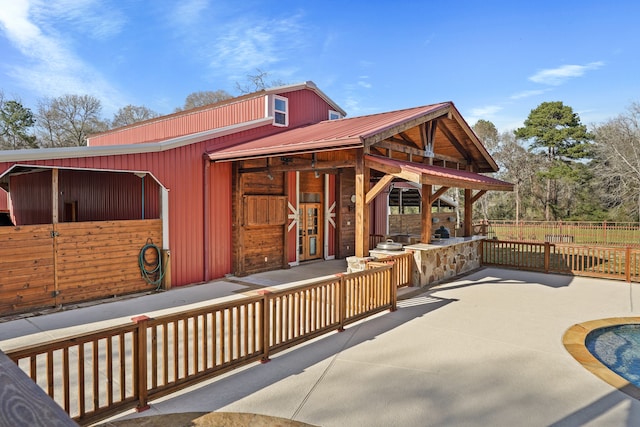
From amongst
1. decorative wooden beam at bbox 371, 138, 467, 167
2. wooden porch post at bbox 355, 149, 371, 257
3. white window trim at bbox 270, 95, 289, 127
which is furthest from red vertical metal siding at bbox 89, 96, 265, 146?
wooden porch post at bbox 355, 149, 371, 257

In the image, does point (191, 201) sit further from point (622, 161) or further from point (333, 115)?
point (622, 161)

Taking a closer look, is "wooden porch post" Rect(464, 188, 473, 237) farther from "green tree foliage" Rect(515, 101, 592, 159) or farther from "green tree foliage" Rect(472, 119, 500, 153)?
"green tree foliage" Rect(472, 119, 500, 153)

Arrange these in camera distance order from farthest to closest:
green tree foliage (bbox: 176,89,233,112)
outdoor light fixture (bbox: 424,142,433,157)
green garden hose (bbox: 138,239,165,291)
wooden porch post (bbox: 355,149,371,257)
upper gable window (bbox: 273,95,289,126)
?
green tree foliage (bbox: 176,89,233,112) → upper gable window (bbox: 273,95,289,126) → outdoor light fixture (bbox: 424,142,433,157) → green garden hose (bbox: 138,239,165,291) → wooden porch post (bbox: 355,149,371,257)

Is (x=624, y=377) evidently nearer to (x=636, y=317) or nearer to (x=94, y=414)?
(x=636, y=317)

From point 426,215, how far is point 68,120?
3087cm

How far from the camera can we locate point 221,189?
362 inches

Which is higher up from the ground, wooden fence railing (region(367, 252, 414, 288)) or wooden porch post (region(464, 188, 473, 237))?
wooden porch post (region(464, 188, 473, 237))

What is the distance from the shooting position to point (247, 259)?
963 cm

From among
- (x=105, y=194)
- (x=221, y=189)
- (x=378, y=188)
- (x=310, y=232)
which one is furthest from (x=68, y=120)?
(x=378, y=188)

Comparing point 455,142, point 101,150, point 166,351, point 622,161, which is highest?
point 622,161

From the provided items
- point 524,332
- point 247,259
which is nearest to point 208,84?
point 247,259

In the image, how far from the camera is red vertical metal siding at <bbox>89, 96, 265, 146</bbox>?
11492 mm

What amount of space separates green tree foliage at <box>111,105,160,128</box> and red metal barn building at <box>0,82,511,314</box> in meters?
22.2

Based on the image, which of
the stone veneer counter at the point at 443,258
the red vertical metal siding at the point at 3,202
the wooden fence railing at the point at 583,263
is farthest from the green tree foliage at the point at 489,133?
the red vertical metal siding at the point at 3,202
